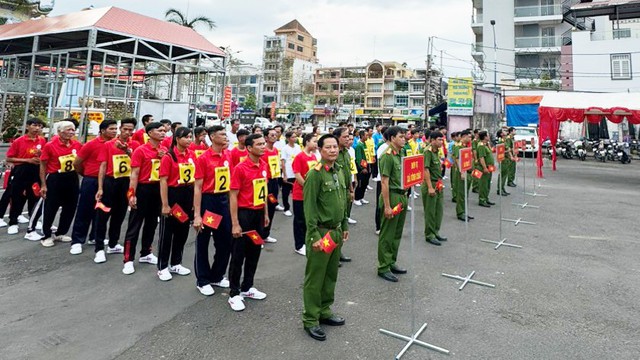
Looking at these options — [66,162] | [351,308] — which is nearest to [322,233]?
[351,308]

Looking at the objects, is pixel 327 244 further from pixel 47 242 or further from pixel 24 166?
pixel 24 166

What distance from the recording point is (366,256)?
5363 millimetres

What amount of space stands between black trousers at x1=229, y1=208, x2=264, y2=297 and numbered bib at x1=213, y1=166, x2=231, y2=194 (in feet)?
1.88

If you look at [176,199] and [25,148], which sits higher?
[25,148]

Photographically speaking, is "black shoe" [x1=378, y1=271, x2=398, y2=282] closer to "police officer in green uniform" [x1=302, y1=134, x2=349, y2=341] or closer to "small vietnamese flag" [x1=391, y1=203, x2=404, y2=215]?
"small vietnamese flag" [x1=391, y1=203, x2=404, y2=215]

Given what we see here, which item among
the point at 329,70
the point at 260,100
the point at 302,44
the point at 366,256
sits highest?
the point at 302,44

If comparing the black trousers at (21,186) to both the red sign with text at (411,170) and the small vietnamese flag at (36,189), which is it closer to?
the small vietnamese flag at (36,189)

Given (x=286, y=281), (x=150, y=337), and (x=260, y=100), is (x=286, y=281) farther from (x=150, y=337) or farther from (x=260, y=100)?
(x=260, y=100)

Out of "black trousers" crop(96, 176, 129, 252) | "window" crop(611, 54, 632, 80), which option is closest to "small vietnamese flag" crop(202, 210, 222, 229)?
"black trousers" crop(96, 176, 129, 252)

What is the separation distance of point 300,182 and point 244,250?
68.7 inches

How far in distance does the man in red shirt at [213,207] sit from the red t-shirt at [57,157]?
8.74 ft

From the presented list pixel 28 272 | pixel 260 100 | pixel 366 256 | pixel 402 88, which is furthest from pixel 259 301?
pixel 260 100

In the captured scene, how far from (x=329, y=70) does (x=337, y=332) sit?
61.4 metres

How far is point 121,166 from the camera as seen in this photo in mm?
4875
